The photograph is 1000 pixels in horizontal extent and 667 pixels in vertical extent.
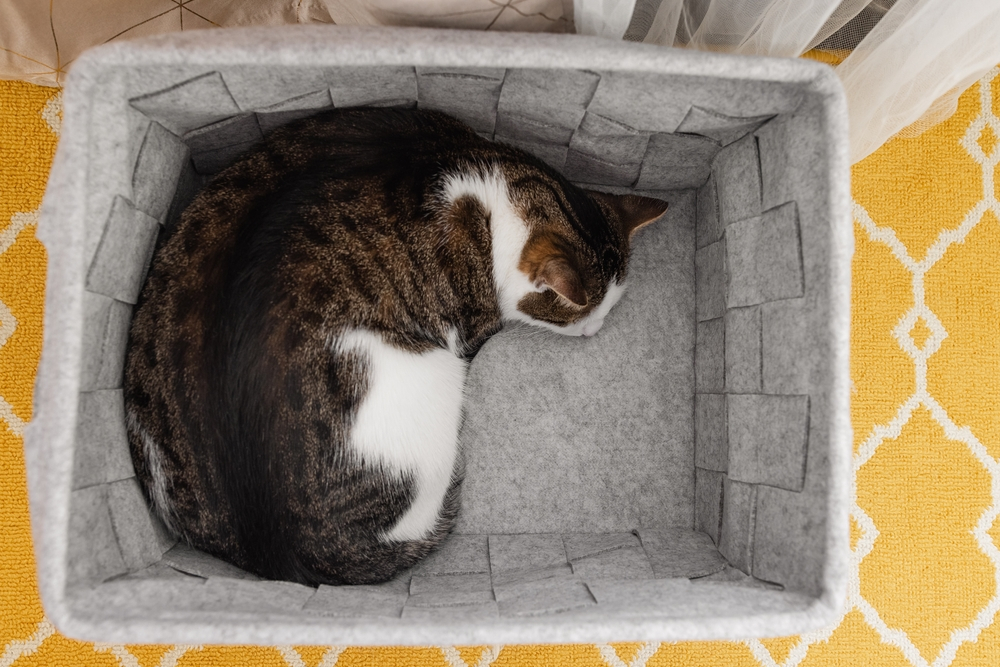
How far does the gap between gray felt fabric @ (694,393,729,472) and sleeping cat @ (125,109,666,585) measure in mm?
277

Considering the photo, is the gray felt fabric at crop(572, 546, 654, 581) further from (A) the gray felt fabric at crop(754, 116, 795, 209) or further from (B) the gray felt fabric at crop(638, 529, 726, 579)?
(A) the gray felt fabric at crop(754, 116, 795, 209)

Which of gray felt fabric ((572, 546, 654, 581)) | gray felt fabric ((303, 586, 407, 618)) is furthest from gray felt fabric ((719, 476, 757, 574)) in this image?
gray felt fabric ((303, 586, 407, 618))

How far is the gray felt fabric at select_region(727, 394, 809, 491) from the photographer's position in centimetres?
81

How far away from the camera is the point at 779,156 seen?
0.85m

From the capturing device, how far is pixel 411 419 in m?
0.89

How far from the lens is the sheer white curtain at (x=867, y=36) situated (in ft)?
2.65

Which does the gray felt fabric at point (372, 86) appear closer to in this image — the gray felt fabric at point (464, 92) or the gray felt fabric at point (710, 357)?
the gray felt fabric at point (464, 92)

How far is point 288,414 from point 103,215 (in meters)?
0.32

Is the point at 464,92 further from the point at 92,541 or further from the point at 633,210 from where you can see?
the point at 92,541

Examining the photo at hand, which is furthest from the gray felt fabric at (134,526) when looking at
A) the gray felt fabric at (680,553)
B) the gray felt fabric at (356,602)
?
the gray felt fabric at (680,553)

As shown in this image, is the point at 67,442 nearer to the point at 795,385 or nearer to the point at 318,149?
the point at 318,149

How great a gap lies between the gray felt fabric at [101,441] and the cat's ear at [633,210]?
0.73 metres

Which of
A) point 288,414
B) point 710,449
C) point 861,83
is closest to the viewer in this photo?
point 288,414

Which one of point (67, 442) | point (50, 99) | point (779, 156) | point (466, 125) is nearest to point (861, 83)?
point (779, 156)
